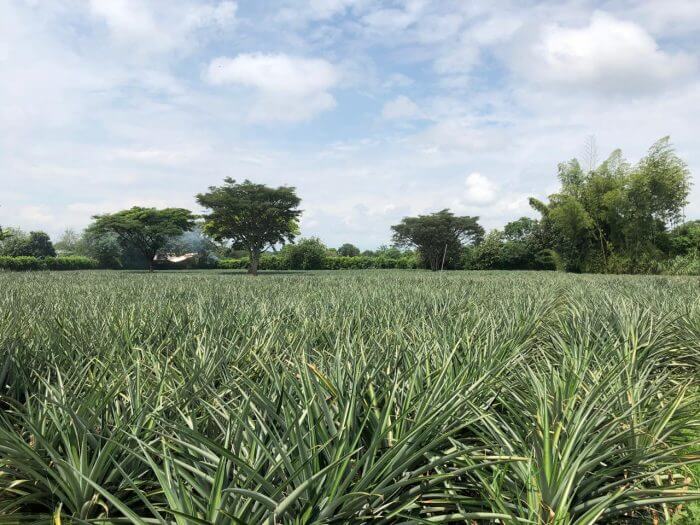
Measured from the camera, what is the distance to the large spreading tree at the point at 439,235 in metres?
44.6

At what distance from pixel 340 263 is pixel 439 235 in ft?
37.6

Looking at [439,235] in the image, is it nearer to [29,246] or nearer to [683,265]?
[683,265]

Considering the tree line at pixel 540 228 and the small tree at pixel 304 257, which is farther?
the small tree at pixel 304 257

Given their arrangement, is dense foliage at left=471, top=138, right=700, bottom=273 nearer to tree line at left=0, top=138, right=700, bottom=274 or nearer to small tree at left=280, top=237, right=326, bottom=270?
tree line at left=0, top=138, right=700, bottom=274

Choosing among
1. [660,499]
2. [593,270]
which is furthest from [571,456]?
[593,270]

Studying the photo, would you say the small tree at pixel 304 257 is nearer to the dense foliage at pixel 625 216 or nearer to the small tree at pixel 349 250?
the dense foliage at pixel 625 216

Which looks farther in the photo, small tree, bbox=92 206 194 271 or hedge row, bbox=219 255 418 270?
hedge row, bbox=219 255 418 270

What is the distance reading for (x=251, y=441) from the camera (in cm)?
166

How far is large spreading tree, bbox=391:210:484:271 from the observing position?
44.6m

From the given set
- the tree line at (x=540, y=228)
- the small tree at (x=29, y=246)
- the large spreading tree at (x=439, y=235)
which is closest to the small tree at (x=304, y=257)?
the tree line at (x=540, y=228)

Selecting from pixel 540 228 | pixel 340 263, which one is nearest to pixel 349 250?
pixel 340 263

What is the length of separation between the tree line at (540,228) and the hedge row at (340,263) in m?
0.16

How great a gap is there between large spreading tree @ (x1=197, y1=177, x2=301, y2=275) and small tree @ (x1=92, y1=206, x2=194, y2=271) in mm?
8160

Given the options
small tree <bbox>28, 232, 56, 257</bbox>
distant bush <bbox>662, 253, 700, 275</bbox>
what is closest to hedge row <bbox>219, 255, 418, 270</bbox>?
small tree <bbox>28, 232, 56, 257</bbox>
